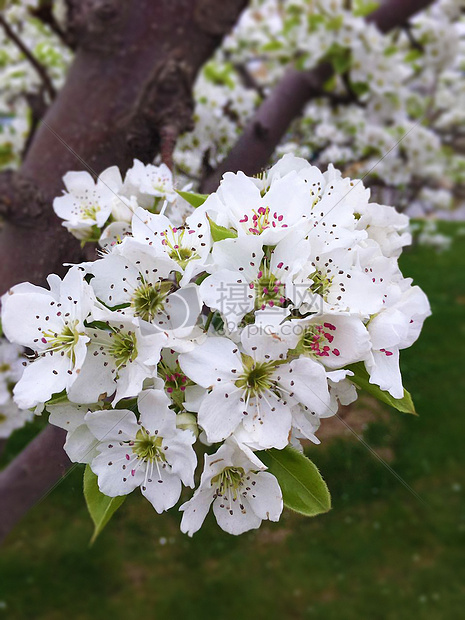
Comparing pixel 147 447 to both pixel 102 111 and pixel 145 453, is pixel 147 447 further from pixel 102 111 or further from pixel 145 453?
pixel 102 111

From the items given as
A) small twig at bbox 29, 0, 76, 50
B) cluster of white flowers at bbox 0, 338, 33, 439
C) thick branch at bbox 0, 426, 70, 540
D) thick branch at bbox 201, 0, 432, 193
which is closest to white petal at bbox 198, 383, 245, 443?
thick branch at bbox 0, 426, 70, 540

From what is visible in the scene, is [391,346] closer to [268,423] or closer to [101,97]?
[268,423]

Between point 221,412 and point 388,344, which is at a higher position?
point 388,344

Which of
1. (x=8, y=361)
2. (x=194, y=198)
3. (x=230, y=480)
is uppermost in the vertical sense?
(x=194, y=198)

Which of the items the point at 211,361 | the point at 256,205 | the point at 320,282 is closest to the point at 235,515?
the point at 211,361

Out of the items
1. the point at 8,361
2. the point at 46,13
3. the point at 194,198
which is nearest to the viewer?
the point at 194,198

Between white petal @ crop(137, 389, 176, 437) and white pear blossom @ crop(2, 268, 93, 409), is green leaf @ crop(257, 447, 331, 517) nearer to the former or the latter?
white petal @ crop(137, 389, 176, 437)

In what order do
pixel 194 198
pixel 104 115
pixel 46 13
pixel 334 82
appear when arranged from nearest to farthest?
pixel 194 198
pixel 104 115
pixel 46 13
pixel 334 82

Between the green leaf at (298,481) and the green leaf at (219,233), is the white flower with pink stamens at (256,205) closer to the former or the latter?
the green leaf at (219,233)

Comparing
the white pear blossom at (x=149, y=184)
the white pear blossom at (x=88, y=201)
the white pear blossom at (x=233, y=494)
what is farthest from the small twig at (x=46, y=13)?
the white pear blossom at (x=233, y=494)
